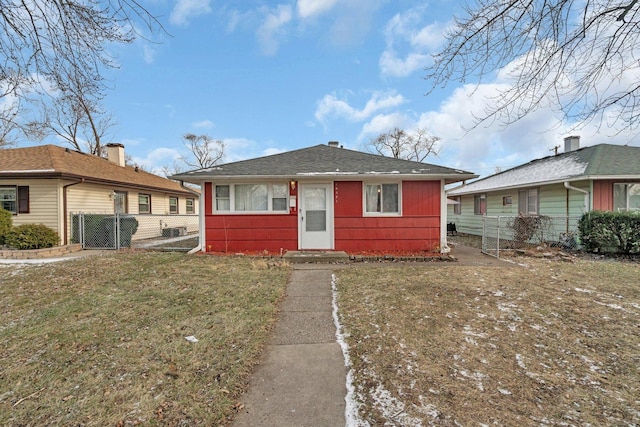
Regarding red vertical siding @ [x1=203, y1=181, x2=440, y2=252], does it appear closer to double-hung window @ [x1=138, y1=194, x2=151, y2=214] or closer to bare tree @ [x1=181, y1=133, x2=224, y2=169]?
double-hung window @ [x1=138, y1=194, x2=151, y2=214]

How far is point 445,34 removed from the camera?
3.50 meters

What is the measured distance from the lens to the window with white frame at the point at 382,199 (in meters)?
9.13

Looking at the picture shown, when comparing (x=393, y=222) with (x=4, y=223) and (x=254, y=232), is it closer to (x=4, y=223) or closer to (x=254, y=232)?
(x=254, y=232)

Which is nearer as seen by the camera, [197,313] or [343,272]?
[197,313]

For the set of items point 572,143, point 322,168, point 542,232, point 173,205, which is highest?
point 572,143

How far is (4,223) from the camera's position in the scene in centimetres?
992

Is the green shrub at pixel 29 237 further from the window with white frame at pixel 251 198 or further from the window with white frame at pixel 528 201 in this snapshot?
the window with white frame at pixel 528 201

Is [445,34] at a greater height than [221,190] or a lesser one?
greater

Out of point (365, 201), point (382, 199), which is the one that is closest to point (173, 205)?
point (365, 201)

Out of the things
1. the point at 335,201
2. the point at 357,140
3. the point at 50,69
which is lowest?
the point at 335,201

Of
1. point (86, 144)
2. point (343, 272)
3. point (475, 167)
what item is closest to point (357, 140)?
point (475, 167)

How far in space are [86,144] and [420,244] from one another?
28.5 metres

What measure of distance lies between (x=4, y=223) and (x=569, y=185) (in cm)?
1902

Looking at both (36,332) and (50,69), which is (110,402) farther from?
(50,69)
